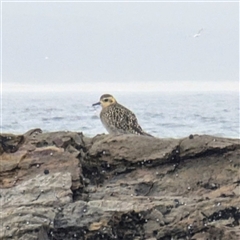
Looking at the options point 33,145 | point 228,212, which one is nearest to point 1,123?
point 33,145

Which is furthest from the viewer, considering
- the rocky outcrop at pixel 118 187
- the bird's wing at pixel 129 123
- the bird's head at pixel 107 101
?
the bird's head at pixel 107 101

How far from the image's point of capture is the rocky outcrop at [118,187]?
8.61 m

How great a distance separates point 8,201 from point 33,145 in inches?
50.4

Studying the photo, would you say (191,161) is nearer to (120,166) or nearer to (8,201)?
(120,166)

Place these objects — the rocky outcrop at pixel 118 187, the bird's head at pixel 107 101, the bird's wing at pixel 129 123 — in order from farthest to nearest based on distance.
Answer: the bird's head at pixel 107 101 → the bird's wing at pixel 129 123 → the rocky outcrop at pixel 118 187

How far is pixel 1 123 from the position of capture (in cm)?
2614

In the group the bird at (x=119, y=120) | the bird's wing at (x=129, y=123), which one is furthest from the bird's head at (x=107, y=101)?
the bird's wing at (x=129, y=123)

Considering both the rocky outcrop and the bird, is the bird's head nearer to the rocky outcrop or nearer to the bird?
the bird

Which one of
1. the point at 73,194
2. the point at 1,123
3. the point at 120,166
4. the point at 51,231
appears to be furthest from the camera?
the point at 1,123

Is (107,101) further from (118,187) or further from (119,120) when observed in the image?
(118,187)

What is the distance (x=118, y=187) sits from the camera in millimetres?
9516

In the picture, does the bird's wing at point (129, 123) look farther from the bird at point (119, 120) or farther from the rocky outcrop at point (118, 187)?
the rocky outcrop at point (118, 187)

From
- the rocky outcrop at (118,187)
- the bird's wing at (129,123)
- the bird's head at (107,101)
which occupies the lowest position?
the rocky outcrop at (118,187)

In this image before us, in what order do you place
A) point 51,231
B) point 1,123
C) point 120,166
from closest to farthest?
point 51,231
point 120,166
point 1,123
